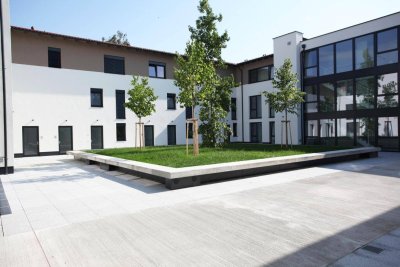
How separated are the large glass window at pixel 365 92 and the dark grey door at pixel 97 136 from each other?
1694 centimetres

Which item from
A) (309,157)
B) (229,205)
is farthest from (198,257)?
(309,157)

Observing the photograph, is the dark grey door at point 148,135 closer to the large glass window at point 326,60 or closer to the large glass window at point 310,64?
the large glass window at point 310,64

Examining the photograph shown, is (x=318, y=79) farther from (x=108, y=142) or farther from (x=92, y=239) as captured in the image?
(x=92, y=239)

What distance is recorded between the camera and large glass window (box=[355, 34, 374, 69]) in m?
17.9

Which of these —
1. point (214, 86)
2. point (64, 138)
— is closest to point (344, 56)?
point (214, 86)

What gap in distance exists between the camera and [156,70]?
23.9m

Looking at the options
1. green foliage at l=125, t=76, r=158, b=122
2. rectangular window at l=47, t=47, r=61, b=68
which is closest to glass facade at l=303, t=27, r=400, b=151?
green foliage at l=125, t=76, r=158, b=122

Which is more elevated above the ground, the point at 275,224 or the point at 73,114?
the point at 73,114

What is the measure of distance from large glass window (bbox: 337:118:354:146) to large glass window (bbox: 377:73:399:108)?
204 cm

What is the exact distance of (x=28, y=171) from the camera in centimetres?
1184

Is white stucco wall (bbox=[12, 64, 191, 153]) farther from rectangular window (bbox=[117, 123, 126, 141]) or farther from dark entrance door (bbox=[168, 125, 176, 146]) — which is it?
dark entrance door (bbox=[168, 125, 176, 146])

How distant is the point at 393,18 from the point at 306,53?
5.76 meters

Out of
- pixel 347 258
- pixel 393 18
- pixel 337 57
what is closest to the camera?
pixel 347 258

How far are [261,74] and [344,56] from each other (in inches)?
323
